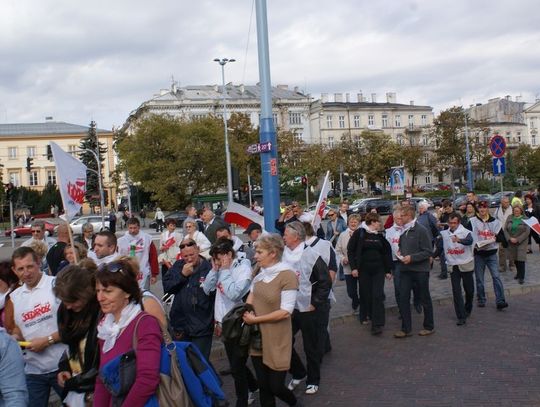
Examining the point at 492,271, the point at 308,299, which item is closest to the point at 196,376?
the point at 308,299

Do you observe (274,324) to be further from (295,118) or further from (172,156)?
(295,118)

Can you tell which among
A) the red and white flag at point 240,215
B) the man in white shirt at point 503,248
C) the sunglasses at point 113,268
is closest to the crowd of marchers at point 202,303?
the sunglasses at point 113,268

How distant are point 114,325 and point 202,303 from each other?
7.49ft

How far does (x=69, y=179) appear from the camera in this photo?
22.3 ft

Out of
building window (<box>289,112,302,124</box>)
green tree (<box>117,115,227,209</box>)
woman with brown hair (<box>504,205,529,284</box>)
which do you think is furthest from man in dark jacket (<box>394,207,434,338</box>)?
building window (<box>289,112,302,124</box>)

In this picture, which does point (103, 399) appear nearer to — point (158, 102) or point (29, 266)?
point (29, 266)

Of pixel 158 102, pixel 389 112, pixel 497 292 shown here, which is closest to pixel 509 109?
pixel 389 112

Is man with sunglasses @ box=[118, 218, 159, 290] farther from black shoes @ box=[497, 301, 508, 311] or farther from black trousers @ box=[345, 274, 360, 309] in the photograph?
black shoes @ box=[497, 301, 508, 311]

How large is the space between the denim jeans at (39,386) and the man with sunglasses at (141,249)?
4368 mm

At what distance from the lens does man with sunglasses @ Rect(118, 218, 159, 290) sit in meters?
8.97

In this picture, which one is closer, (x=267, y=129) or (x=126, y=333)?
(x=126, y=333)

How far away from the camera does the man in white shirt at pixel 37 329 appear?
14.5 ft

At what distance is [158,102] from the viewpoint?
288 feet

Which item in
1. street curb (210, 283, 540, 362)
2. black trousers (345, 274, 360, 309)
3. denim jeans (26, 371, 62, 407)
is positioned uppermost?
denim jeans (26, 371, 62, 407)
